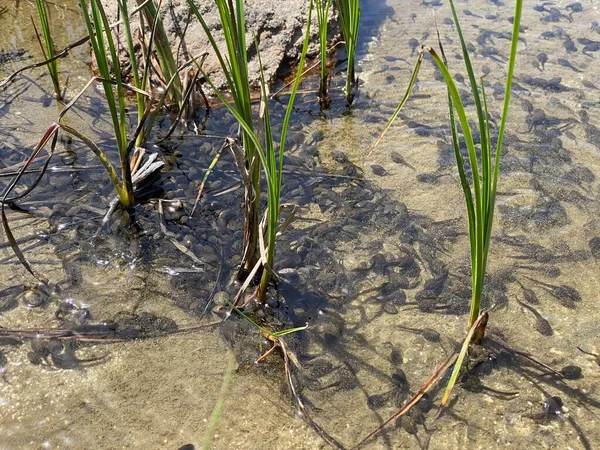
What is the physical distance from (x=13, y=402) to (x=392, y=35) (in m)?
5.96

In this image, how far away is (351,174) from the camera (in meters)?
5.05

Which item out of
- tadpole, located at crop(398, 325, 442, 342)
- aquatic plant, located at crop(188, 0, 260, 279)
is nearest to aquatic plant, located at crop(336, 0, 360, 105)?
aquatic plant, located at crop(188, 0, 260, 279)

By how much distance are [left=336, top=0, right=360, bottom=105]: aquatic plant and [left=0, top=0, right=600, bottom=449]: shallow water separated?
0.24m

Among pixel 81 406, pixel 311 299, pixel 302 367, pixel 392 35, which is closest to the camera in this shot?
pixel 81 406

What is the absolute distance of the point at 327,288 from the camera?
3902mm

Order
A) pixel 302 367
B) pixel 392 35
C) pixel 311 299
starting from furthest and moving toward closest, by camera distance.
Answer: pixel 392 35 → pixel 311 299 → pixel 302 367

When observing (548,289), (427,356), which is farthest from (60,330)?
(548,289)

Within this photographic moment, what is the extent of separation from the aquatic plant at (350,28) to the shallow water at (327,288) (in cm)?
24

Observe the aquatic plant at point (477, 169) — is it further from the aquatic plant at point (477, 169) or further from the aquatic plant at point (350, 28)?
the aquatic plant at point (350, 28)

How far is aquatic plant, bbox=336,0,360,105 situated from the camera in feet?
16.4

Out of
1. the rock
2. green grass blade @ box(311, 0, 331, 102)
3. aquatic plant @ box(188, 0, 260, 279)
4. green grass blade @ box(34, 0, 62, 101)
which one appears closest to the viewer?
aquatic plant @ box(188, 0, 260, 279)

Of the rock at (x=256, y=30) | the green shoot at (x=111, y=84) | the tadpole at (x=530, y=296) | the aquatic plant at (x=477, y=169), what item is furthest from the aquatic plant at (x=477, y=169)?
the rock at (x=256, y=30)

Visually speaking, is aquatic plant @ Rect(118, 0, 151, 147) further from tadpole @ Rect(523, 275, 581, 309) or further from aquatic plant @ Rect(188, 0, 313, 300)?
tadpole @ Rect(523, 275, 581, 309)

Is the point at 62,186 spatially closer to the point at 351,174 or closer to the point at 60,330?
the point at 60,330
